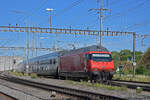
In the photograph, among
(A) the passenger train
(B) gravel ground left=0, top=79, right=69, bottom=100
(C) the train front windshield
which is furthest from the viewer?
(C) the train front windshield

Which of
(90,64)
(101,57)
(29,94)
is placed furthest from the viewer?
(101,57)

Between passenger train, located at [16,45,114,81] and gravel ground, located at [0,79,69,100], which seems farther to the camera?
passenger train, located at [16,45,114,81]

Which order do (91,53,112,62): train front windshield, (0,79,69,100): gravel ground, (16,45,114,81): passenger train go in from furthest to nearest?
1. (91,53,112,62): train front windshield
2. (16,45,114,81): passenger train
3. (0,79,69,100): gravel ground

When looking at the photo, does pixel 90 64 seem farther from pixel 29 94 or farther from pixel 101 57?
pixel 29 94

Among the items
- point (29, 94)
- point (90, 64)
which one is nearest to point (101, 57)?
point (90, 64)

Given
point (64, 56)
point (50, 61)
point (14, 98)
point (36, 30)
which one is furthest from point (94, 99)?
point (50, 61)

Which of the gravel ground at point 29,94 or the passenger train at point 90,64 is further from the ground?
the passenger train at point 90,64

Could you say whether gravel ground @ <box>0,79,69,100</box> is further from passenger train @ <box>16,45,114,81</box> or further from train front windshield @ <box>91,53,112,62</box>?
train front windshield @ <box>91,53,112,62</box>

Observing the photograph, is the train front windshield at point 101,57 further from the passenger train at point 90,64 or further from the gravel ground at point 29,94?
the gravel ground at point 29,94

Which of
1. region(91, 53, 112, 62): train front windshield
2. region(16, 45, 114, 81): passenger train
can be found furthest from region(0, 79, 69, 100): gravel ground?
region(91, 53, 112, 62): train front windshield

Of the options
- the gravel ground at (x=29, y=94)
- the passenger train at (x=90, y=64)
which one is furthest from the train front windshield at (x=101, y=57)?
the gravel ground at (x=29, y=94)

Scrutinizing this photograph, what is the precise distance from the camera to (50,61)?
40844 mm

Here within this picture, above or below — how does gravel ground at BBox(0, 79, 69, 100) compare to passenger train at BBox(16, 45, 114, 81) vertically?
below

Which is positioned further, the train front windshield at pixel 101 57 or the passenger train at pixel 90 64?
the train front windshield at pixel 101 57
